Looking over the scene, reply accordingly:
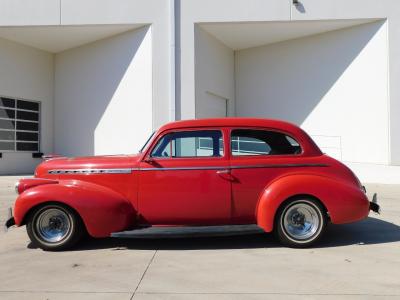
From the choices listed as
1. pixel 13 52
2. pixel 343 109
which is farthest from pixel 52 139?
pixel 343 109

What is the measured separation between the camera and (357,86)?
1645 centimetres

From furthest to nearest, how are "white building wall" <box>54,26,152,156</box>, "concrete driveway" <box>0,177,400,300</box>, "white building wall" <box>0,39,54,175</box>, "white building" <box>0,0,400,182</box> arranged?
"white building wall" <box>0,39,54,175</box>
"white building wall" <box>54,26,152,156</box>
"white building" <box>0,0,400,182</box>
"concrete driveway" <box>0,177,400,300</box>

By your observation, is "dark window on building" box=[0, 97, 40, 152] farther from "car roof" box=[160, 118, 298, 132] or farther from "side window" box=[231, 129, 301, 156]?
"side window" box=[231, 129, 301, 156]

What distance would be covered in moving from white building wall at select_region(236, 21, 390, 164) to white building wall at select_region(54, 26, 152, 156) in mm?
5300

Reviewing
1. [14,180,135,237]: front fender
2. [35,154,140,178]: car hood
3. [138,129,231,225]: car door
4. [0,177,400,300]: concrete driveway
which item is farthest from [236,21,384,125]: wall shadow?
[14,180,135,237]: front fender

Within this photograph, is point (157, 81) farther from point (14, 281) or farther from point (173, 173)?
point (14, 281)

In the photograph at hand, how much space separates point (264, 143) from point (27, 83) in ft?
51.3

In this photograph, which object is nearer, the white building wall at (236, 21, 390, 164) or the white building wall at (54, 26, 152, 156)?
the white building wall at (236, 21, 390, 164)

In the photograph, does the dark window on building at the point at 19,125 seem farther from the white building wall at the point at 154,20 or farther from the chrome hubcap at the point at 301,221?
the chrome hubcap at the point at 301,221

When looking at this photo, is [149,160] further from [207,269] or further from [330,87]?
[330,87]

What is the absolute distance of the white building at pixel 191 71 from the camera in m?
15.9

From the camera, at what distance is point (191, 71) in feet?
52.6

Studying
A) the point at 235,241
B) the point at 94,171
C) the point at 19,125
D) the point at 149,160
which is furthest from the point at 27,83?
the point at 235,241

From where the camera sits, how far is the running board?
528 cm
